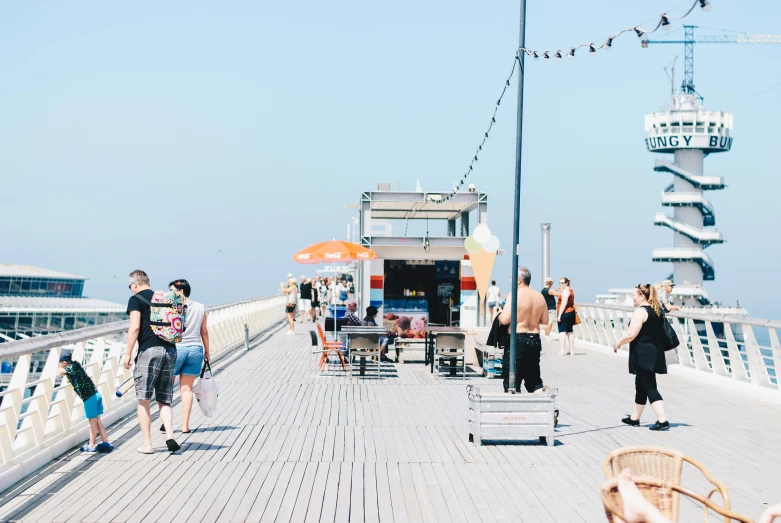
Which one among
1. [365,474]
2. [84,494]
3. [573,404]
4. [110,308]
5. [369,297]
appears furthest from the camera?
[110,308]

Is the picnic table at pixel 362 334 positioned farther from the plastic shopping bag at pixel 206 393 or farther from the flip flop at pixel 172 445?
the flip flop at pixel 172 445

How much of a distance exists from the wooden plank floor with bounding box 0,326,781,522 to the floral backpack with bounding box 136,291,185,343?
43.3 inches

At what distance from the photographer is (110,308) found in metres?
109

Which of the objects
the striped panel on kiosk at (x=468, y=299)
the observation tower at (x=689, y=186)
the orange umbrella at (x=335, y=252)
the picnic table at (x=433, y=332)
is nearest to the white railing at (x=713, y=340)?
the striped panel on kiosk at (x=468, y=299)

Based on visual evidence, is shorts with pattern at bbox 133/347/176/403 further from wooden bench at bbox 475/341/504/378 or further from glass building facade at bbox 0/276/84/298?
glass building facade at bbox 0/276/84/298

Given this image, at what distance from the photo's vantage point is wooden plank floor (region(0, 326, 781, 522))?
20.5 ft

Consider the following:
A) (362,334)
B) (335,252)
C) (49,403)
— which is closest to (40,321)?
(335,252)

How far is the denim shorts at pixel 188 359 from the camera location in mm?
8992

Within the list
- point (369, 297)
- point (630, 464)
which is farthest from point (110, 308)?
point (630, 464)

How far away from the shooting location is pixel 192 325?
29.8 feet

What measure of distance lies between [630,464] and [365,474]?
11.1 ft

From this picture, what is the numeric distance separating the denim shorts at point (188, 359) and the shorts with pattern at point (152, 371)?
67 centimetres

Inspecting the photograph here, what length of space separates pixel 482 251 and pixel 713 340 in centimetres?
403

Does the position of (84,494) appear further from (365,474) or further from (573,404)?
(573,404)
